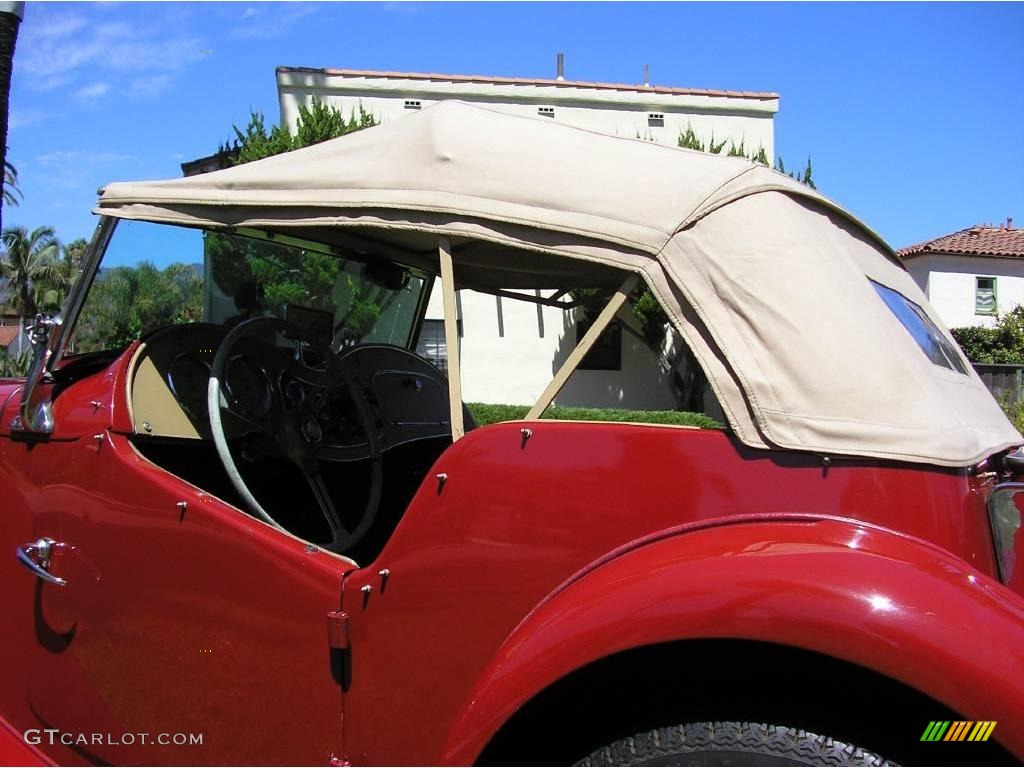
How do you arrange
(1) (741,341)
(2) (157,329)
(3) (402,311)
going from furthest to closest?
(3) (402,311) < (2) (157,329) < (1) (741,341)

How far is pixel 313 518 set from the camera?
2.89 m

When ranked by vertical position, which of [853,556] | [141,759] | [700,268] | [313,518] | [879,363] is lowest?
[141,759]

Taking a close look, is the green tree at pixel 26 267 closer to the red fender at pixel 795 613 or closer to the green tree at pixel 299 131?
the green tree at pixel 299 131

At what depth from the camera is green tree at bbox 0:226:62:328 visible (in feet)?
135

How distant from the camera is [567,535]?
159 cm

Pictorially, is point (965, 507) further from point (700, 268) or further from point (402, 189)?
point (402, 189)

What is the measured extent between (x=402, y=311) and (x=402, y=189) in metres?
1.47

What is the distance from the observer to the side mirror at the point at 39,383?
7.39 feet

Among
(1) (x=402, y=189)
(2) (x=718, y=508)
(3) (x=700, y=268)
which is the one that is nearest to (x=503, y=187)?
(1) (x=402, y=189)

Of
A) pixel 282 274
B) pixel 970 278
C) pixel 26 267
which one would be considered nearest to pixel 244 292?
pixel 282 274

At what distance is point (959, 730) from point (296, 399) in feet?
7.13

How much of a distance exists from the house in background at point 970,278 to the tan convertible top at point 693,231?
82.0 feet

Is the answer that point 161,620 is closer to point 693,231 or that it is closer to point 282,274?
point 282,274

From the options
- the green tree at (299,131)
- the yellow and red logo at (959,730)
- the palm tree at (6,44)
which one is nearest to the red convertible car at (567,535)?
the yellow and red logo at (959,730)
